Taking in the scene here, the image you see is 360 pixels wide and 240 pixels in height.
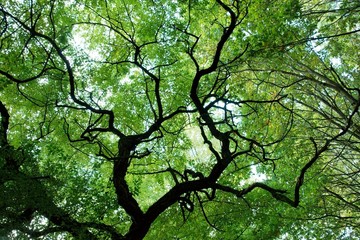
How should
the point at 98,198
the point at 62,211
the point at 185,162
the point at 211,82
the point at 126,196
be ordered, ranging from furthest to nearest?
1. the point at 185,162
2. the point at 211,82
3. the point at 126,196
4. the point at 98,198
5. the point at 62,211

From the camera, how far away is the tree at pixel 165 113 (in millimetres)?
5078

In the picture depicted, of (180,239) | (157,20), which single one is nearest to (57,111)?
(157,20)

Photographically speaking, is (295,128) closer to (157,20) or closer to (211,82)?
(211,82)

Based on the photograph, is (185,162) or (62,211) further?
(185,162)

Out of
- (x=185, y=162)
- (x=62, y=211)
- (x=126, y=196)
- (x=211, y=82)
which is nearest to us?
(x=62, y=211)

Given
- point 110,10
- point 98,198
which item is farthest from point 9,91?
point 98,198

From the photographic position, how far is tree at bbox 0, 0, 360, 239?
5078 mm

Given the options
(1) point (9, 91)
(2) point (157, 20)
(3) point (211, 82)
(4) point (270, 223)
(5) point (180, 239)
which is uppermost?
(1) point (9, 91)

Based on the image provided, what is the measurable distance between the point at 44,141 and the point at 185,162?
3546mm

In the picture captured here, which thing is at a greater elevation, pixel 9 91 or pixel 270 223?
pixel 9 91

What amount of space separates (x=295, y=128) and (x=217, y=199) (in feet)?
10.1

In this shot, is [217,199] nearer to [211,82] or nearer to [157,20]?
[211,82]

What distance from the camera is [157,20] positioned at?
7.03 metres

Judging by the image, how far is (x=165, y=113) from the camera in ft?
27.3
